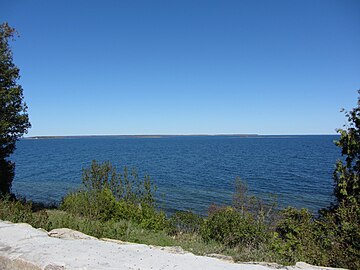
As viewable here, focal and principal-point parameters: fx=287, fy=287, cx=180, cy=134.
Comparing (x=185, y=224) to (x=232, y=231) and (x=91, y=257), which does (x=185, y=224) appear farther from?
(x=91, y=257)

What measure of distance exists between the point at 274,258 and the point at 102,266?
13.4 ft

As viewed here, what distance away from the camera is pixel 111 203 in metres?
11.5

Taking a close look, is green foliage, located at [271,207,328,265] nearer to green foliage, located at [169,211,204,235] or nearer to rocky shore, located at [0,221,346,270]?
rocky shore, located at [0,221,346,270]

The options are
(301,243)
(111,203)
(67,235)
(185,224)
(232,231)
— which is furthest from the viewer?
→ (185,224)

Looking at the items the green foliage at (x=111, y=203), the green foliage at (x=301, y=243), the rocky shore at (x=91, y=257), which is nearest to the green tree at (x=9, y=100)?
the green foliage at (x=111, y=203)

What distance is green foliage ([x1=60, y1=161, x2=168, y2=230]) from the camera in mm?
10925

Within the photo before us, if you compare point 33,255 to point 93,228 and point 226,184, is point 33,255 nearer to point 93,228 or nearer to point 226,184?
point 93,228

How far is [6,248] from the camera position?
595 centimetres

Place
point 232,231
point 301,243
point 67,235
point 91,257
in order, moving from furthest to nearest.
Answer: point 232,231 < point 301,243 < point 67,235 < point 91,257

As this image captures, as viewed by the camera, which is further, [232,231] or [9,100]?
[9,100]

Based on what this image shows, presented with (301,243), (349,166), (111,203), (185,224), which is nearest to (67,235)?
(111,203)

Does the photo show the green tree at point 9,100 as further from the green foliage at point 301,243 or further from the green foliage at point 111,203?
the green foliage at point 301,243

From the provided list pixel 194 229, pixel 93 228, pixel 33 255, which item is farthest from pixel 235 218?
pixel 33 255

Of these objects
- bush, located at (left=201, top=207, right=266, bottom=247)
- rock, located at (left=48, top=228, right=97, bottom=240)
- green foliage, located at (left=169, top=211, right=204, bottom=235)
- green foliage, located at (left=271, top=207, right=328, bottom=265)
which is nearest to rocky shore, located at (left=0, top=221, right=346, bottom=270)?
rock, located at (left=48, top=228, right=97, bottom=240)
